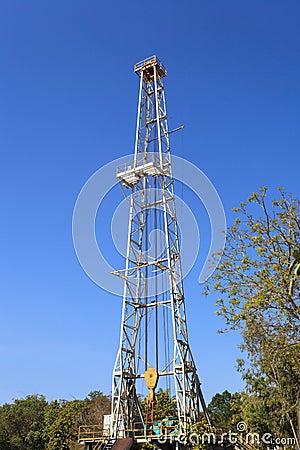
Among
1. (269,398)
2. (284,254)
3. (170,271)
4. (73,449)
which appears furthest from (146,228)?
(73,449)

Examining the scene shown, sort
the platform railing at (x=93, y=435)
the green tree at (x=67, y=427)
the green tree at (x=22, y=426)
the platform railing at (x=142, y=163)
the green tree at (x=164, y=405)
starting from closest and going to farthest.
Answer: the platform railing at (x=93, y=435)
the platform railing at (x=142, y=163)
the green tree at (x=164, y=405)
the green tree at (x=67, y=427)
the green tree at (x=22, y=426)

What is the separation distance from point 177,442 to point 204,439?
998 mm

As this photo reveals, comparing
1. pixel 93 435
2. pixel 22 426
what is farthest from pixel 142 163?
pixel 22 426

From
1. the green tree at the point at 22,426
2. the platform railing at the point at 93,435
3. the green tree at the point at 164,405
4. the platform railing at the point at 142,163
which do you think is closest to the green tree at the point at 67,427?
the green tree at the point at 164,405

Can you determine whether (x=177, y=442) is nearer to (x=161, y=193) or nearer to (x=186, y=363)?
(x=186, y=363)

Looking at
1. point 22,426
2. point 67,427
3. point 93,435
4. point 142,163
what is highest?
point 142,163

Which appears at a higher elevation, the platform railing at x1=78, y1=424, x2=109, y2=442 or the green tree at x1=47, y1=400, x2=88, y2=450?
the green tree at x1=47, y1=400, x2=88, y2=450

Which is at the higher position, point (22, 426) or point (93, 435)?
point (22, 426)

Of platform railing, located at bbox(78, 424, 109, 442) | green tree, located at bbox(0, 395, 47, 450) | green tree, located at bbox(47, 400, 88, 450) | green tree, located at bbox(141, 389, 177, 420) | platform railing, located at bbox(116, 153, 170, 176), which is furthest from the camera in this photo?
green tree, located at bbox(0, 395, 47, 450)

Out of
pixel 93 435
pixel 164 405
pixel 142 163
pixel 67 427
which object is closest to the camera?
pixel 93 435

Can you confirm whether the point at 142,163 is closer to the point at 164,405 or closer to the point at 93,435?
the point at 93,435

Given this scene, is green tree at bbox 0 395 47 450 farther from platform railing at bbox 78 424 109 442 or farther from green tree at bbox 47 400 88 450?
platform railing at bbox 78 424 109 442

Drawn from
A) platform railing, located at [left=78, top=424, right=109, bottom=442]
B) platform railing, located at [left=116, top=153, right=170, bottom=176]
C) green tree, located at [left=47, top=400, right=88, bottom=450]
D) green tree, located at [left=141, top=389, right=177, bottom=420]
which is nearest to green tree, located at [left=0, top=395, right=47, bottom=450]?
green tree, located at [left=47, top=400, right=88, bottom=450]

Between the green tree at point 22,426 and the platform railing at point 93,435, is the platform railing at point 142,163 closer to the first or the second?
the platform railing at point 93,435
